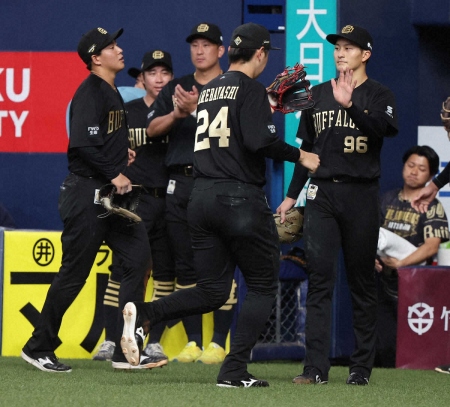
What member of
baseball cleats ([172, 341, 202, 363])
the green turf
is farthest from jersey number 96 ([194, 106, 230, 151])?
baseball cleats ([172, 341, 202, 363])

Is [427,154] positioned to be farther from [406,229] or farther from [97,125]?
[97,125]

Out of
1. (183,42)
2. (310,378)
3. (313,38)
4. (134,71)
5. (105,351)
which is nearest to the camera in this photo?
(310,378)

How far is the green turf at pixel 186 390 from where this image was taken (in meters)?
5.21

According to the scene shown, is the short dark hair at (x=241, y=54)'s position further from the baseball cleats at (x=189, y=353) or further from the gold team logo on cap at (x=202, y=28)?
the baseball cleats at (x=189, y=353)

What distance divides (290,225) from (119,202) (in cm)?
111

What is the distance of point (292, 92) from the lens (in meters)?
6.26

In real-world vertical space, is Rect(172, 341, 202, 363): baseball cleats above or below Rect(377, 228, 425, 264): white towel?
below

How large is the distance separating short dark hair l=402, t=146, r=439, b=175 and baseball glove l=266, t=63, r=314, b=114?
7.74 feet

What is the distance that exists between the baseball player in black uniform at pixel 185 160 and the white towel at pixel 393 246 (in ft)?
3.96

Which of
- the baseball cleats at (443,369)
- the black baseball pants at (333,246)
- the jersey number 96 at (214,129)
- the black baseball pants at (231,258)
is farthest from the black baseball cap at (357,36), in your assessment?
the baseball cleats at (443,369)

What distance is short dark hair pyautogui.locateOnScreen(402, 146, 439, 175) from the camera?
8.34 metres

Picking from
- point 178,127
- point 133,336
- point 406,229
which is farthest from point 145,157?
point 133,336

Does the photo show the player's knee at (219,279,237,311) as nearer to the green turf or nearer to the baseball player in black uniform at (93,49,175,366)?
the baseball player in black uniform at (93,49,175,366)

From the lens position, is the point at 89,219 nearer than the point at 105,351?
Yes
